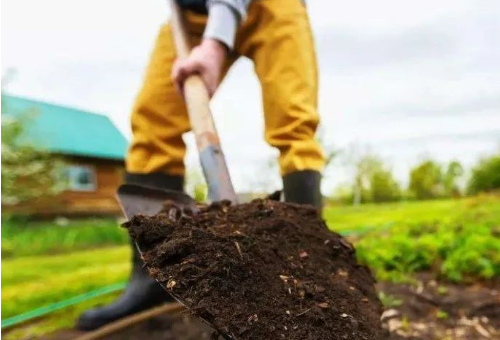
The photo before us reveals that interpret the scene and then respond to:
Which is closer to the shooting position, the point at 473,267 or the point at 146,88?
the point at 146,88

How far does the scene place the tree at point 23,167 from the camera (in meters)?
10.2

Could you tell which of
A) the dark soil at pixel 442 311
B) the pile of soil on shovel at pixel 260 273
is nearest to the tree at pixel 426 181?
the dark soil at pixel 442 311

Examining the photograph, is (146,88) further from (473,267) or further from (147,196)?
(473,267)

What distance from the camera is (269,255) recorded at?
51.3 inches

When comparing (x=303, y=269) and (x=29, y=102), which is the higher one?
(x=29, y=102)

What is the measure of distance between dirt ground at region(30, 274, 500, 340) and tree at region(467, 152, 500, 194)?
19.7ft

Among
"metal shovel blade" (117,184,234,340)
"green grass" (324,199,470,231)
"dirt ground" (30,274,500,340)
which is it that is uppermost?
"metal shovel blade" (117,184,234,340)

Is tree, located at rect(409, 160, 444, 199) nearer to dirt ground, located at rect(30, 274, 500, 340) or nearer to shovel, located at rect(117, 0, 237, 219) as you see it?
dirt ground, located at rect(30, 274, 500, 340)

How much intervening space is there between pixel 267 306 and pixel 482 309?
1507 millimetres

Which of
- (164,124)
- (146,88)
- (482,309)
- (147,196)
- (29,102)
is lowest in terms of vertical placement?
(482,309)

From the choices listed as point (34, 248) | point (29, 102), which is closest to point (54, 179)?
point (29, 102)

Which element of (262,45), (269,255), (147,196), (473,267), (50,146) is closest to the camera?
(269,255)

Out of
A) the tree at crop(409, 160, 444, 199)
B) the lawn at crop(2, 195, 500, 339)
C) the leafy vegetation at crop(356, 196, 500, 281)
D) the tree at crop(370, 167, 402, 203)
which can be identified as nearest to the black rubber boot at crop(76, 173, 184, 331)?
the lawn at crop(2, 195, 500, 339)

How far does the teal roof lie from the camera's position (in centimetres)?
1119
